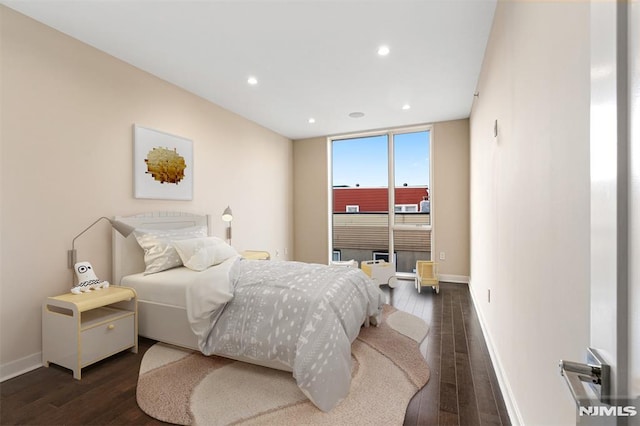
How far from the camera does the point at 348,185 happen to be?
5883 millimetres

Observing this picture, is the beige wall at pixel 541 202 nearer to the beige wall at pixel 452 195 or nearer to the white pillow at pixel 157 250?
the beige wall at pixel 452 195

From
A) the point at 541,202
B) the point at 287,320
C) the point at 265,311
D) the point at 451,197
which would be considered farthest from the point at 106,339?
the point at 451,197

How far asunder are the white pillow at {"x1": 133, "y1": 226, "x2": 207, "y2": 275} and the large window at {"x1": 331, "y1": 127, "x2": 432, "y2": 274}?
351 cm

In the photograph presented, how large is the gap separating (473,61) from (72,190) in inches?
157

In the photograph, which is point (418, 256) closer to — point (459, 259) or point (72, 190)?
point (459, 259)

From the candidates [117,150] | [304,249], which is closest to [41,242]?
[117,150]

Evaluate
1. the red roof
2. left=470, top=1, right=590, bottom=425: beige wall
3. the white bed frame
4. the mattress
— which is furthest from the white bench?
the white bed frame

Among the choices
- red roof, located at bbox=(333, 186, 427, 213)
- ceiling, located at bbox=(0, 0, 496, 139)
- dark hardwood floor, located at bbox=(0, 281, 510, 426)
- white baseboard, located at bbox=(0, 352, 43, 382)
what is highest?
ceiling, located at bbox=(0, 0, 496, 139)

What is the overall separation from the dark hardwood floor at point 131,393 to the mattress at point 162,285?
1.55ft

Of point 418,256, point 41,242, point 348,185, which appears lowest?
point 418,256

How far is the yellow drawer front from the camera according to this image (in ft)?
7.14

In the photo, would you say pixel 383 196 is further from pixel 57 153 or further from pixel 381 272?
pixel 57 153

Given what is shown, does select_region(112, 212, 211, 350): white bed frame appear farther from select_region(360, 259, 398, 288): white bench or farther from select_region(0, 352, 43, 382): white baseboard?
select_region(360, 259, 398, 288): white bench

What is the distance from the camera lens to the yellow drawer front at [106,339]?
2.18m
